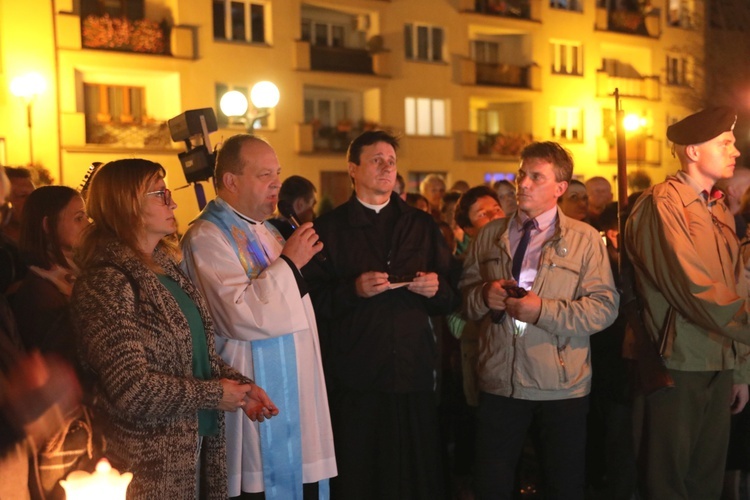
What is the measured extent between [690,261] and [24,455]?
3.29 metres

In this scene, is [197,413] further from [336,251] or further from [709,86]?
[709,86]

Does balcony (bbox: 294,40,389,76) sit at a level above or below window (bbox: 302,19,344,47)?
below

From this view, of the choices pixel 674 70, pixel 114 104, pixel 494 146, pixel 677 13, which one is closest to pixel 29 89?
pixel 114 104

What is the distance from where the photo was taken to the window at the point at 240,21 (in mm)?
22609

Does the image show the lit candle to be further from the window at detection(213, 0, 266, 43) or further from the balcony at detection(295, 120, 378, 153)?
the window at detection(213, 0, 266, 43)

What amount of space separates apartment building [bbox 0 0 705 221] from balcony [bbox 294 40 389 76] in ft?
0.17

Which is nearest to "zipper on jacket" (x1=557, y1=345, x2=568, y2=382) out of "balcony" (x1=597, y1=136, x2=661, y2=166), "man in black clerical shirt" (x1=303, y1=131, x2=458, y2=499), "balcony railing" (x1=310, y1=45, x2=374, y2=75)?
→ "man in black clerical shirt" (x1=303, y1=131, x2=458, y2=499)

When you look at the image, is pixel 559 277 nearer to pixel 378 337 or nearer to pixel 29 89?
pixel 378 337

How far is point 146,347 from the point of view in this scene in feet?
Answer: 9.91

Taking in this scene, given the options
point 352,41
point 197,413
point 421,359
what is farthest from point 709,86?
point 197,413

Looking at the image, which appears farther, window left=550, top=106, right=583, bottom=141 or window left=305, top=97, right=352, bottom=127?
window left=550, top=106, right=583, bottom=141

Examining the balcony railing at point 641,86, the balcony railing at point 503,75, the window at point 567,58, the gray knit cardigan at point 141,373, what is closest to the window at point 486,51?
the balcony railing at point 503,75

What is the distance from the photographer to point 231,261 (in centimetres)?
381

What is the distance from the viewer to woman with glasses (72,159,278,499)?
9.55ft
